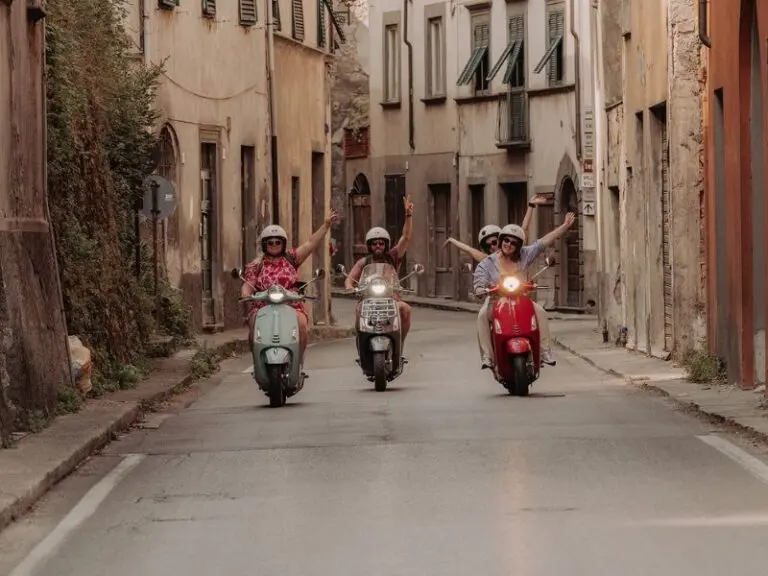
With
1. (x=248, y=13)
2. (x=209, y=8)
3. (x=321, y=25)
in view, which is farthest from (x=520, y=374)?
(x=321, y=25)

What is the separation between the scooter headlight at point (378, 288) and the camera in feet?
72.5

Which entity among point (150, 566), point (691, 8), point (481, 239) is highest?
point (691, 8)

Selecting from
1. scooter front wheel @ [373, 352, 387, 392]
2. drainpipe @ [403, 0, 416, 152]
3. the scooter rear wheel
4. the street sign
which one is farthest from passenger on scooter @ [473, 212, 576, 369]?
drainpipe @ [403, 0, 416, 152]

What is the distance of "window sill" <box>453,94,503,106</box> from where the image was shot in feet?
172

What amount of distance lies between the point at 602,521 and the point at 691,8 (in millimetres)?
15905

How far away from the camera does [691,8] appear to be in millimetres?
25828

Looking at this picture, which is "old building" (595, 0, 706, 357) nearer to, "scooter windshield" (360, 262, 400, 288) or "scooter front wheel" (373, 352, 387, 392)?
"scooter windshield" (360, 262, 400, 288)

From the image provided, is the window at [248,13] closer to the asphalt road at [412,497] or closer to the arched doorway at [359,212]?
the asphalt road at [412,497]

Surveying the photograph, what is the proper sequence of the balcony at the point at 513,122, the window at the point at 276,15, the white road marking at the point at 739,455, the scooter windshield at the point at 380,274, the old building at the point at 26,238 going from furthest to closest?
the balcony at the point at 513,122
the window at the point at 276,15
the scooter windshield at the point at 380,274
the old building at the point at 26,238
the white road marking at the point at 739,455

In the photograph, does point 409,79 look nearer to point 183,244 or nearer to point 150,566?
point 183,244

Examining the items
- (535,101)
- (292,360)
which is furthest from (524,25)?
(292,360)

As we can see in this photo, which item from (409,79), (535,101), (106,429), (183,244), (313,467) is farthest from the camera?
(409,79)

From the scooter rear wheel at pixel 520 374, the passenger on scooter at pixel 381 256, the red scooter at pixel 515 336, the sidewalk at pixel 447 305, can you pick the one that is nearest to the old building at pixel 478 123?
the sidewalk at pixel 447 305

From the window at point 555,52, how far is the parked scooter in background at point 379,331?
2703 centimetres
